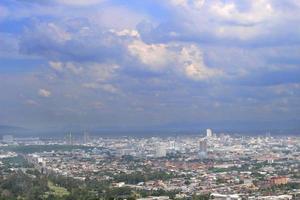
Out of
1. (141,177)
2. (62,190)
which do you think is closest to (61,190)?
(62,190)

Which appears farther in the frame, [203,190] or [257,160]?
[257,160]

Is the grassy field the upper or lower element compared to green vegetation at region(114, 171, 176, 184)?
lower

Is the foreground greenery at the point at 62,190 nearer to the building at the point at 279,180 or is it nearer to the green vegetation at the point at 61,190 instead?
the green vegetation at the point at 61,190

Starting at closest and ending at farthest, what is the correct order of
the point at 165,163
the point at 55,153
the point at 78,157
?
the point at 165,163 → the point at 78,157 → the point at 55,153

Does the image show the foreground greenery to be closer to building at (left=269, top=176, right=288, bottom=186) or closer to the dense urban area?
the dense urban area

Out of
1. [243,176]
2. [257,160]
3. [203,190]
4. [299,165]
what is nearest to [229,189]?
[203,190]

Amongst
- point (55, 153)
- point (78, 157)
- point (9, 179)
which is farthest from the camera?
point (55, 153)

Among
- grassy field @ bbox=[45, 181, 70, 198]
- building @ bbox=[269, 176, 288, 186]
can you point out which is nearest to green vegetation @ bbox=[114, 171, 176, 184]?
grassy field @ bbox=[45, 181, 70, 198]

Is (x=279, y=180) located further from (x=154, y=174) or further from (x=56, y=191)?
(x=56, y=191)

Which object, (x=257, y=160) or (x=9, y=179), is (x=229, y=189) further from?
(x=257, y=160)
